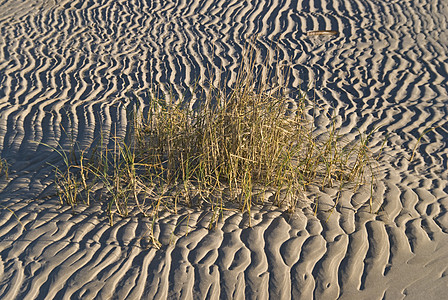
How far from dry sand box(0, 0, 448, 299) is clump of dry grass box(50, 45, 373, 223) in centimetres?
21

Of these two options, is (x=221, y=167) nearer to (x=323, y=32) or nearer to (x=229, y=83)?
(x=229, y=83)

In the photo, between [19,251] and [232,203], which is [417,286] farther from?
[19,251]

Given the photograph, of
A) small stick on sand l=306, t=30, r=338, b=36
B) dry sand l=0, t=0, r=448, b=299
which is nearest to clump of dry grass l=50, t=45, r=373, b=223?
dry sand l=0, t=0, r=448, b=299

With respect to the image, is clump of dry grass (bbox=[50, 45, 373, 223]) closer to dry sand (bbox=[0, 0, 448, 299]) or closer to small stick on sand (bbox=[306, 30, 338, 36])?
dry sand (bbox=[0, 0, 448, 299])

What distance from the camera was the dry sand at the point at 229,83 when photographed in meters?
3.93

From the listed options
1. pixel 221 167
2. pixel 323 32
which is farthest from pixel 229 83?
pixel 221 167

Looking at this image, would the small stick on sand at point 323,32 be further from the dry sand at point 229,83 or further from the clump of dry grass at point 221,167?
the clump of dry grass at point 221,167

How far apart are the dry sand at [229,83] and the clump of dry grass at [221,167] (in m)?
0.21

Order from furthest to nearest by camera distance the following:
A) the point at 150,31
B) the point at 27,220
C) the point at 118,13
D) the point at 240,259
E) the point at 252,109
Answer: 1. the point at 118,13
2. the point at 150,31
3. the point at 252,109
4. the point at 27,220
5. the point at 240,259

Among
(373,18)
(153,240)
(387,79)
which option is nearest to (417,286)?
(153,240)

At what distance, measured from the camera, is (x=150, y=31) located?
10336mm

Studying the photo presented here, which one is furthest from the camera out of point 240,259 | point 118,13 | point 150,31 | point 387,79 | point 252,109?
point 118,13

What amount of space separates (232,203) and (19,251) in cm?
173

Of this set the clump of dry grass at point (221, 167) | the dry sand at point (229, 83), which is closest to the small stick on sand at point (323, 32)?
the dry sand at point (229, 83)
